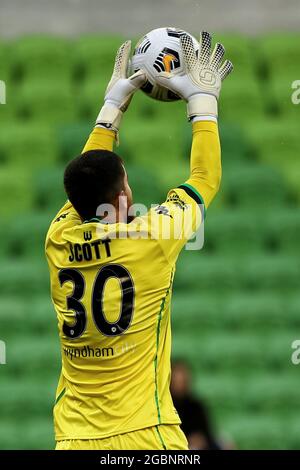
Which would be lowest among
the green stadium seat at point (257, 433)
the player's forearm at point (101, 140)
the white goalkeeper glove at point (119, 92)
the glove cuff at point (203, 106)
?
the green stadium seat at point (257, 433)

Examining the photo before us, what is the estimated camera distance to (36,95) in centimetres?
1011

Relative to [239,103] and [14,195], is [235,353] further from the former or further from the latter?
[239,103]

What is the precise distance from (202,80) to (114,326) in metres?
0.89

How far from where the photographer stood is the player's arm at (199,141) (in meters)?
3.42

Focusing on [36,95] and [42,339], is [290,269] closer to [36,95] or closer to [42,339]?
[42,339]

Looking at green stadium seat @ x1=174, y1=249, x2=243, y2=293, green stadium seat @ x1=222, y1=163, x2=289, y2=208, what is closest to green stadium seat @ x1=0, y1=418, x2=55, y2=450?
green stadium seat @ x1=174, y1=249, x2=243, y2=293

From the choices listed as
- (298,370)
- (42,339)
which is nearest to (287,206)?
(298,370)

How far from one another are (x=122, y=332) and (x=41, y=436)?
396 cm

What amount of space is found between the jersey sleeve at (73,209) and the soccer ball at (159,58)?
0.24 metres

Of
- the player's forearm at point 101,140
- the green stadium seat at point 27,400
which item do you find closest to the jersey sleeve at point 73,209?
the player's forearm at point 101,140

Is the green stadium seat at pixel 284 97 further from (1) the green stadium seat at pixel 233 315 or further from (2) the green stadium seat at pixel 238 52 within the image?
(1) the green stadium seat at pixel 233 315

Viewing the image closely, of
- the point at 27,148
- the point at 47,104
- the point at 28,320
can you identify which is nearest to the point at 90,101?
the point at 47,104

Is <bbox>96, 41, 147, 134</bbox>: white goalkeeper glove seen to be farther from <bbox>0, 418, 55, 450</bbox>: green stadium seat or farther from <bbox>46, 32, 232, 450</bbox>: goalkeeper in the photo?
<bbox>0, 418, 55, 450</bbox>: green stadium seat

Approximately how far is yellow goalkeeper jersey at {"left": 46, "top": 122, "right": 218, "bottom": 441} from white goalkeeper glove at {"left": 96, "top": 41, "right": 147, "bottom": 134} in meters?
0.49
